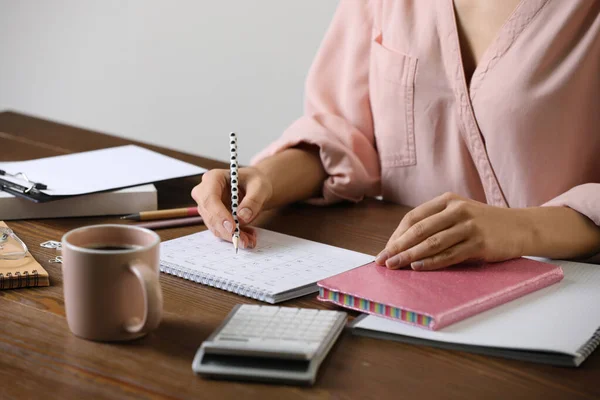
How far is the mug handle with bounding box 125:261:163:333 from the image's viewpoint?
0.75 metres

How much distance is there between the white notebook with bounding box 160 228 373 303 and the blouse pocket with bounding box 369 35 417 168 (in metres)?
0.38

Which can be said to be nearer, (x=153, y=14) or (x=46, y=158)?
(x=46, y=158)

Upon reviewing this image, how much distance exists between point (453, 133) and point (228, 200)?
1.31 ft

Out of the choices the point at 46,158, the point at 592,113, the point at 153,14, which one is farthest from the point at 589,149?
the point at 153,14

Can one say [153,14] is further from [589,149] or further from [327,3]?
[589,149]

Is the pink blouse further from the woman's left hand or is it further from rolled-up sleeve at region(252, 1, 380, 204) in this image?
the woman's left hand

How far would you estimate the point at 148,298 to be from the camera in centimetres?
75

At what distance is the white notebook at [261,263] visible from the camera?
92cm

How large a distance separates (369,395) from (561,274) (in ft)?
1.19

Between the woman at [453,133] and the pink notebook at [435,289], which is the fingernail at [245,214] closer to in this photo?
the woman at [453,133]

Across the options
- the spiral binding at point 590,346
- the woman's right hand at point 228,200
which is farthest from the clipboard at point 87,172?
the spiral binding at point 590,346

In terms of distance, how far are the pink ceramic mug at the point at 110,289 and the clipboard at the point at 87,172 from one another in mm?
416

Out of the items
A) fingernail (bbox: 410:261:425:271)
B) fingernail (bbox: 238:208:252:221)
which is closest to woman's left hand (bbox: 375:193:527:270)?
fingernail (bbox: 410:261:425:271)

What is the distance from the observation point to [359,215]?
127cm
